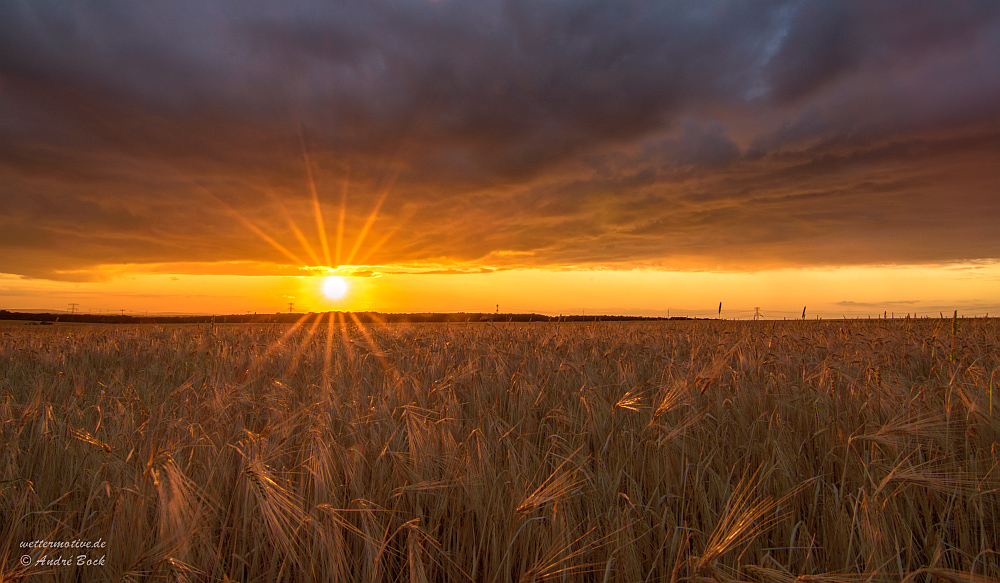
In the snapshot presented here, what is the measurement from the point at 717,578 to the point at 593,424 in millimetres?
1850

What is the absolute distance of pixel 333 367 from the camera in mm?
6691

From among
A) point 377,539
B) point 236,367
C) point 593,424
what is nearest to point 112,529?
point 377,539

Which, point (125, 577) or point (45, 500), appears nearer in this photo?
point (125, 577)

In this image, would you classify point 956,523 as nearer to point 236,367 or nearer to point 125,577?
point 125,577

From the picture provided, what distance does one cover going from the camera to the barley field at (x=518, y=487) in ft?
6.34

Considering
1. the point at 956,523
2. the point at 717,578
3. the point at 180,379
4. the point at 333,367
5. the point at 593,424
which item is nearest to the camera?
the point at 717,578

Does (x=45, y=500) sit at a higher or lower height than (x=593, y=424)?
lower

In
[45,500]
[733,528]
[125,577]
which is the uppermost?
[733,528]

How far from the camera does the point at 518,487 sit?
2.42m

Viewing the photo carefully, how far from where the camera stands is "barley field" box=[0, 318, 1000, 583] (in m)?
1.93

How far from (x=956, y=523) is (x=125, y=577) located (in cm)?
370

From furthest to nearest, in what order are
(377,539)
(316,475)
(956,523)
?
(956,523), (316,475), (377,539)

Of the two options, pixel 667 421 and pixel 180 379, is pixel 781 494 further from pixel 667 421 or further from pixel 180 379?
pixel 180 379

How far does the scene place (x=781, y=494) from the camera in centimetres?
272
